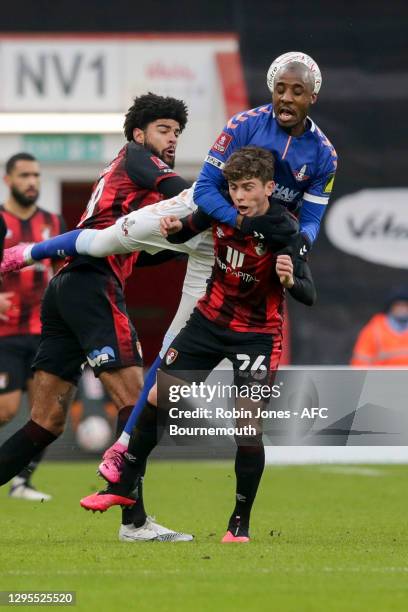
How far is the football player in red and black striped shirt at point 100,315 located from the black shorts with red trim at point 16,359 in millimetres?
3535

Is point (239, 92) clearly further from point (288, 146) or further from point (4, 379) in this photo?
point (288, 146)

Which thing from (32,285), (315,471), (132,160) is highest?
(132,160)

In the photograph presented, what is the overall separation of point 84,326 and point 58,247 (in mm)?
A: 453

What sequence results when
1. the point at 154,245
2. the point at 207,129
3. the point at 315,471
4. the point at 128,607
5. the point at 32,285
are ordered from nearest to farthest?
1. the point at 128,607
2. the point at 154,245
3. the point at 32,285
4. the point at 315,471
5. the point at 207,129

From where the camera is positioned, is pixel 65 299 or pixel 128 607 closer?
pixel 128 607

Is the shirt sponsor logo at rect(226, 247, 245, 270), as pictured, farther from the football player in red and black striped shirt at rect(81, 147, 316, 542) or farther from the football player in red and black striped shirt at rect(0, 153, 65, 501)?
the football player in red and black striped shirt at rect(0, 153, 65, 501)

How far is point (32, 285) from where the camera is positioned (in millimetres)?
12234

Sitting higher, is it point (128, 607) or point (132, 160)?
point (132, 160)

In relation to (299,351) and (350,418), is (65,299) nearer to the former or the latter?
(350,418)

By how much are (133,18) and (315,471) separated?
5540 mm

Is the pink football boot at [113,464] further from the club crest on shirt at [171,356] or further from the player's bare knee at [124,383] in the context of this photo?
the club crest on shirt at [171,356]

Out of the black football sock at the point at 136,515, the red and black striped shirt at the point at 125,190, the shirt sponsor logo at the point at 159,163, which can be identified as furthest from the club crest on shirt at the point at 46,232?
the black football sock at the point at 136,515

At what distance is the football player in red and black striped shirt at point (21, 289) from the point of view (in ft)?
38.8

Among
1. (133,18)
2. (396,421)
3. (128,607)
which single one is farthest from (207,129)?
(128,607)
